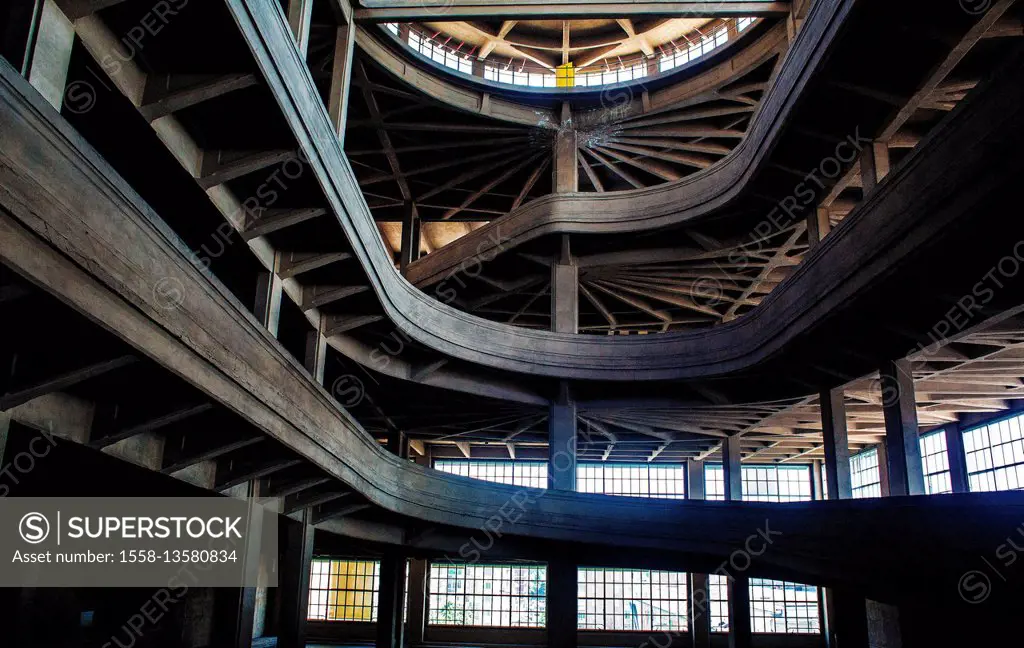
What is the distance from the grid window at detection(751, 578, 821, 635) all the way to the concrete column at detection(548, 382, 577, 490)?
21073mm

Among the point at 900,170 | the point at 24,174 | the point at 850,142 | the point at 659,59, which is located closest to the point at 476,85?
the point at 659,59

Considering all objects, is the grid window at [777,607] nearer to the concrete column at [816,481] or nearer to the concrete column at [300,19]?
the concrete column at [816,481]

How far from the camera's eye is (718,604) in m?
39.5

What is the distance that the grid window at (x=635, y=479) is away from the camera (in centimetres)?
4241

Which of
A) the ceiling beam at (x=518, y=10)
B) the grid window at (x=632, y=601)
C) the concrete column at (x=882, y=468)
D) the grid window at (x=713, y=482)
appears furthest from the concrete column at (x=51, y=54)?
the grid window at (x=713, y=482)

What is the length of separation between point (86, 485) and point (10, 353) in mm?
7224

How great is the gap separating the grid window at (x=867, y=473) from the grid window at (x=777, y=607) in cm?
557

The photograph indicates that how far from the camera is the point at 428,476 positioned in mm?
19328

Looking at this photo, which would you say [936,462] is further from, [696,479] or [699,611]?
[699,611]

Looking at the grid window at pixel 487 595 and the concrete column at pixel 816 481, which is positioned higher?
the concrete column at pixel 816 481

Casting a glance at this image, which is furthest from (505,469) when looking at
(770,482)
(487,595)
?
(770,482)

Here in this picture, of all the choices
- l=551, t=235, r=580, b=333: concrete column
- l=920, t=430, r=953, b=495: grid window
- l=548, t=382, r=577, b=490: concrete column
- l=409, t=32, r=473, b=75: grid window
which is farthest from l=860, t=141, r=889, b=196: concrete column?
l=920, t=430, r=953, b=495: grid window

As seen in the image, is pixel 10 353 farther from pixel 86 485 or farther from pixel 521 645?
pixel 521 645

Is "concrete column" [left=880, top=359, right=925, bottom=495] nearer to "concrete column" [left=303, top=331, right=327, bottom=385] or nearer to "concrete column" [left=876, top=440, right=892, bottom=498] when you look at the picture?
"concrete column" [left=303, top=331, right=327, bottom=385]
